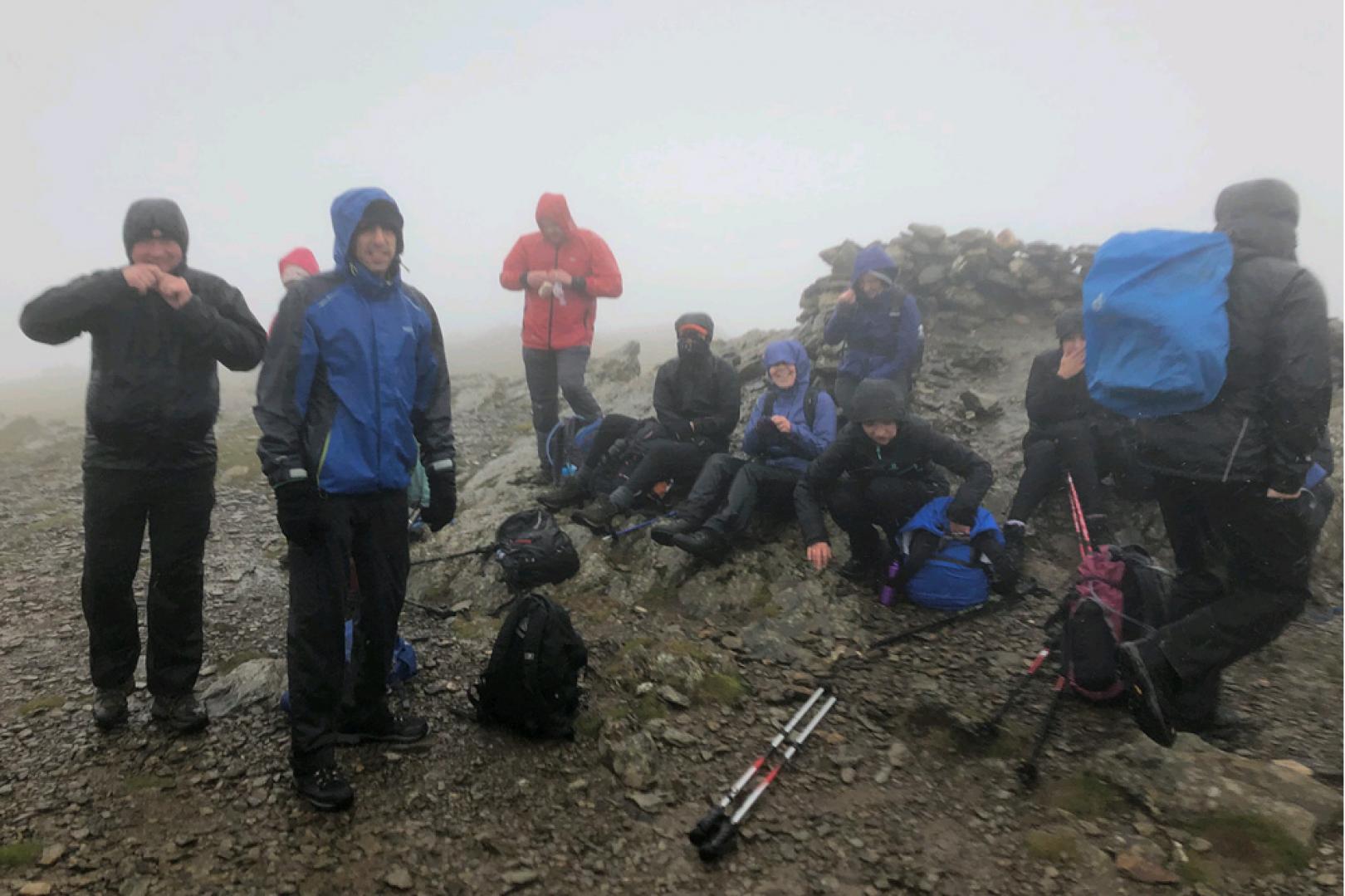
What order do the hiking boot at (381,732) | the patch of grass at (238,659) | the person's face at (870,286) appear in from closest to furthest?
the hiking boot at (381,732) < the patch of grass at (238,659) < the person's face at (870,286)

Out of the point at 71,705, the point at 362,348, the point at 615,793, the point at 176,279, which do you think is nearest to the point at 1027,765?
the point at 615,793

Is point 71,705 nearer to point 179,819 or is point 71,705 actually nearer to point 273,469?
point 179,819

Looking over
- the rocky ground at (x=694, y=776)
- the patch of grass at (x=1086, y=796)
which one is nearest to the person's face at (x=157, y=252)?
the rocky ground at (x=694, y=776)

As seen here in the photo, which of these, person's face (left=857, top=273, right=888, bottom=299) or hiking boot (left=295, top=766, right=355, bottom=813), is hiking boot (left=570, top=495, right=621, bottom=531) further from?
person's face (left=857, top=273, right=888, bottom=299)

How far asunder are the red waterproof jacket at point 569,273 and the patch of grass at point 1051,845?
7.91m

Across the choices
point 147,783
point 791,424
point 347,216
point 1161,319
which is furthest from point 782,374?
point 147,783

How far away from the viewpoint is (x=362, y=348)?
14.5 ft

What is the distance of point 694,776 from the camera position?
195 inches

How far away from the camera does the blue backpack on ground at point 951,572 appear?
7.29 m

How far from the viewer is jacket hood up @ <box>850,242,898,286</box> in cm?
1096

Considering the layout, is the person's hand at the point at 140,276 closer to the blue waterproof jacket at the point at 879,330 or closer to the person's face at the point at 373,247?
the person's face at the point at 373,247

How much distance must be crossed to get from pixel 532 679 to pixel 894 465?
459cm

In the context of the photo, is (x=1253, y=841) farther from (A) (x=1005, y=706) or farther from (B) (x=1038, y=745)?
(A) (x=1005, y=706)

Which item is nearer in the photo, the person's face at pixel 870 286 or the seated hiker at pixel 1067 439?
the seated hiker at pixel 1067 439
